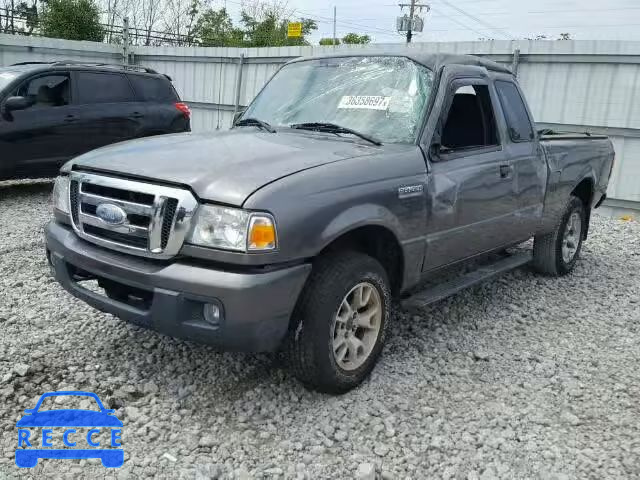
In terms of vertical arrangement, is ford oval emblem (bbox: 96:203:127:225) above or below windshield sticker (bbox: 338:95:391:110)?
below

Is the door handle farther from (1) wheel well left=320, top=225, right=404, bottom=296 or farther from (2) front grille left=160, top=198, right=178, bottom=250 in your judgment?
(2) front grille left=160, top=198, right=178, bottom=250

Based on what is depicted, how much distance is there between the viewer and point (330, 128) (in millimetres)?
3770

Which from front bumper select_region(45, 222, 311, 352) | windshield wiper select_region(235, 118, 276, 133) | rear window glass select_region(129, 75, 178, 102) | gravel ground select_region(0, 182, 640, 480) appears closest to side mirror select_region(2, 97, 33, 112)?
rear window glass select_region(129, 75, 178, 102)

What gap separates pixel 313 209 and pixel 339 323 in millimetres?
700

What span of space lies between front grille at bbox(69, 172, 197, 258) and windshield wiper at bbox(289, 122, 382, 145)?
4.28 feet

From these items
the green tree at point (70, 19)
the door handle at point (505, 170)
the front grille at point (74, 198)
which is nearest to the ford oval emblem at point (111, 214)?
the front grille at point (74, 198)

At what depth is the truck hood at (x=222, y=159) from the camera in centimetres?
277

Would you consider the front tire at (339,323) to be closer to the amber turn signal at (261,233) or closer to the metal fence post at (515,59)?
the amber turn signal at (261,233)

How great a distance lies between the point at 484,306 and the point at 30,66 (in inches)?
264

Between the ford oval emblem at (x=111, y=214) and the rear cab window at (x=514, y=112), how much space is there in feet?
9.87

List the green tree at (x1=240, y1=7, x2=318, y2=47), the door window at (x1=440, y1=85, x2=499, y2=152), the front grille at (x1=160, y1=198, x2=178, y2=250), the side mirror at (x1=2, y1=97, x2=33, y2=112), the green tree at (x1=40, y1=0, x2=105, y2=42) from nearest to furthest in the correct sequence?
the front grille at (x1=160, y1=198, x2=178, y2=250) < the door window at (x1=440, y1=85, x2=499, y2=152) < the side mirror at (x1=2, y1=97, x2=33, y2=112) < the green tree at (x1=40, y1=0, x2=105, y2=42) < the green tree at (x1=240, y1=7, x2=318, y2=47)

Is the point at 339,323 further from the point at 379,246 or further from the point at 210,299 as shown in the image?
the point at 210,299

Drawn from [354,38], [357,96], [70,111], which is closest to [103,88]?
[70,111]

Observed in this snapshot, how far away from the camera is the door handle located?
425 centimetres
